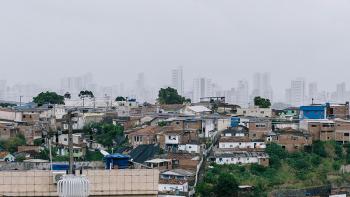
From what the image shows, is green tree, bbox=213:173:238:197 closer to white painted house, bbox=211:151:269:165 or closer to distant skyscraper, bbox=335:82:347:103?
white painted house, bbox=211:151:269:165

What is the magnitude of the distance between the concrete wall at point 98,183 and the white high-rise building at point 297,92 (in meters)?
39.6

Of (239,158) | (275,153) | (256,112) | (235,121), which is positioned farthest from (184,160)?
(256,112)

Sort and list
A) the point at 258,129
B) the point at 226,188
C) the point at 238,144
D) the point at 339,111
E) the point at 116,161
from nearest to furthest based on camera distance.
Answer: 1. the point at 116,161
2. the point at 226,188
3. the point at 238,144
4. the point at 258,129
5. the point at 339,111

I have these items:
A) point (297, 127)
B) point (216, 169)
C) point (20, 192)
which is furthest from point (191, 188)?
point (20, 192)

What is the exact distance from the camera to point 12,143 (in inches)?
599

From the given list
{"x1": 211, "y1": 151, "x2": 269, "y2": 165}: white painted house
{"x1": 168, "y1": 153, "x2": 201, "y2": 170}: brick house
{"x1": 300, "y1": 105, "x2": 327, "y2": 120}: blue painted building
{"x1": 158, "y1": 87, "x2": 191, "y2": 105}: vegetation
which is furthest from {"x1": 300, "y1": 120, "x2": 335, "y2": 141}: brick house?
{"x1": 158, "y1": 87, "x2": 191, "y2": 105}: vegetation

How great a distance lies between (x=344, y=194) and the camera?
12516mm

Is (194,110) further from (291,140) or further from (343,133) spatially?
(343,133)

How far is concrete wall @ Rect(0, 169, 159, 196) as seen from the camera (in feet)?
9.25

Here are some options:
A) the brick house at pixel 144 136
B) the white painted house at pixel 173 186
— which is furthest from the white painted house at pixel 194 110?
the white painted house at pixel 173 186

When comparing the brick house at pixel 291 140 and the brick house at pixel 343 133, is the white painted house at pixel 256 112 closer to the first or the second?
the brick house at pixel 343 133

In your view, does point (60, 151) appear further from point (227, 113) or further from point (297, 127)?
point (227, 113)

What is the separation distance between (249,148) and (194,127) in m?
1.86

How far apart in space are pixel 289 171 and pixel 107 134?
15.0ft
